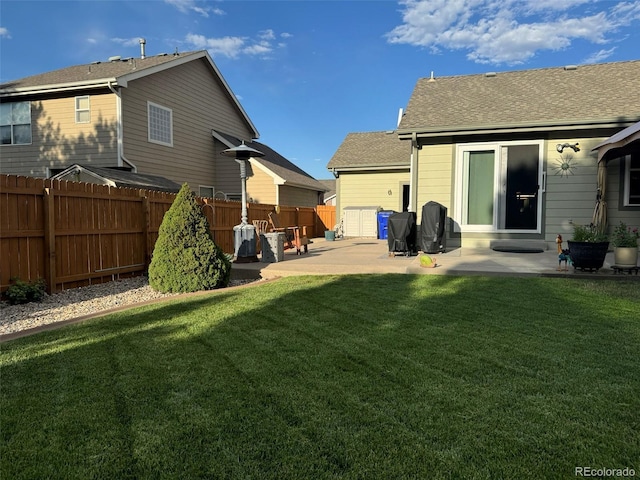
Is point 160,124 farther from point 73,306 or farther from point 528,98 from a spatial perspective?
point 528,98

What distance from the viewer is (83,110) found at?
1260cm

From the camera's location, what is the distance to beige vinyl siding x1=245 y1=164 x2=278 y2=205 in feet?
55.4

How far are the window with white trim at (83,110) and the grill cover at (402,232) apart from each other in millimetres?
10790

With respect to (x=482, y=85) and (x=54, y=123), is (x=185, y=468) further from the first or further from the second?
(x=54, y=123)

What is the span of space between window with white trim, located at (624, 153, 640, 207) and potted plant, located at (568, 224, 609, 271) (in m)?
3.32

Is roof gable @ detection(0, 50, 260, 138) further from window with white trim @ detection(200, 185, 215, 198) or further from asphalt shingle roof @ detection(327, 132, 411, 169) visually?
asphalt shingle roof @ detection(327, 132, 411, 169)

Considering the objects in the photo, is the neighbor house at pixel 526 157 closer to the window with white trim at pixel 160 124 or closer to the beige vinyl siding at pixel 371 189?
the beige vinyl siding at pixel 371 189

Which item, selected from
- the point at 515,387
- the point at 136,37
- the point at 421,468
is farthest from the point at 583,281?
the point at 136,37

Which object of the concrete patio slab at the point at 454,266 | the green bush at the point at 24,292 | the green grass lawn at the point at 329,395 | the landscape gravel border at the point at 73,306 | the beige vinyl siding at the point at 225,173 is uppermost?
the beige vinyl siding at the point at 225,173

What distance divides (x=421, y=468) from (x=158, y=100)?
14832 millimetres

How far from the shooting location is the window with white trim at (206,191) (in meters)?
16.3

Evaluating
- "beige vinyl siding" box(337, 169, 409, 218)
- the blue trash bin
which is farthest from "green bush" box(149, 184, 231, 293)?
"beige vinyl siding" box(337, 169, 409, 218)

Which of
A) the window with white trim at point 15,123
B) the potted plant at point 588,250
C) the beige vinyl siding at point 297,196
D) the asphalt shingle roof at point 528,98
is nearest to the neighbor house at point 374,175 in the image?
the beige vinyl siding at point 297,196

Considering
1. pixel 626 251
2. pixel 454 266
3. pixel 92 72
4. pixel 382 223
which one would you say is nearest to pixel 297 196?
pixel 382 223
